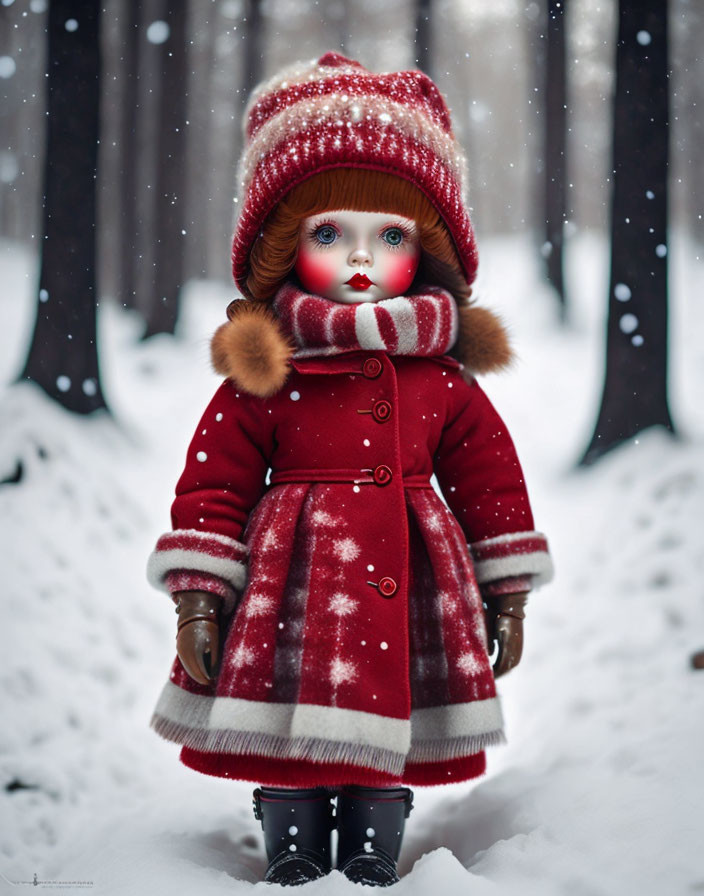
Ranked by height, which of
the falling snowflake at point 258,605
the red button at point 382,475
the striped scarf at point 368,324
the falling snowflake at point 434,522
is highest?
the striped scarf at point 368,324

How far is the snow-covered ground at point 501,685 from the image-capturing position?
2.01 metres

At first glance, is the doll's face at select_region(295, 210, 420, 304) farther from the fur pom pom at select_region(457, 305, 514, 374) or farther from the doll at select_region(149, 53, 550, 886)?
the fur pom pom at select_region(457, 305, 514, 374)

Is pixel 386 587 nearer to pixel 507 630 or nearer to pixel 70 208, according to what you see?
pixel 507 630

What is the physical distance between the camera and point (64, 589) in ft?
10.2

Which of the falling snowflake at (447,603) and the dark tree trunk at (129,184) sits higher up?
the dark tree trunk at (129,184)

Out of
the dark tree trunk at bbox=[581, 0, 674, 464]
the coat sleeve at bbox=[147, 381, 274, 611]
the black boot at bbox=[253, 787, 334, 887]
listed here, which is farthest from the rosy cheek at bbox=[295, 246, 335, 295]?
the dark tree trunk at bbox=[581, 0, 674, 464]

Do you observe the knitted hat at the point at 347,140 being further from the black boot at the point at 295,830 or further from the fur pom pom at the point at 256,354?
the black boot at the point at 295,830

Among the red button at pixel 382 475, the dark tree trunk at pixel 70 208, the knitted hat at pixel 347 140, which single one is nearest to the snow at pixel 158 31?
the dark tree trunk at pixel 70 208

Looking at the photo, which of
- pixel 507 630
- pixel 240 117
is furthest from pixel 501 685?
pixel 240 117

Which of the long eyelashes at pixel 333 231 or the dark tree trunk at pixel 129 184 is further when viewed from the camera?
the dark tree trunk at pixel 129 184

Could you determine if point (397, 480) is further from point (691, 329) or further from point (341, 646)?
point (691, 329)

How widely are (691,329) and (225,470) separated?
2.94m

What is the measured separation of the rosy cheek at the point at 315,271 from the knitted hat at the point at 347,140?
155 mm

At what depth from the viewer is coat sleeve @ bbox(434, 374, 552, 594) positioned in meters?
2.17
